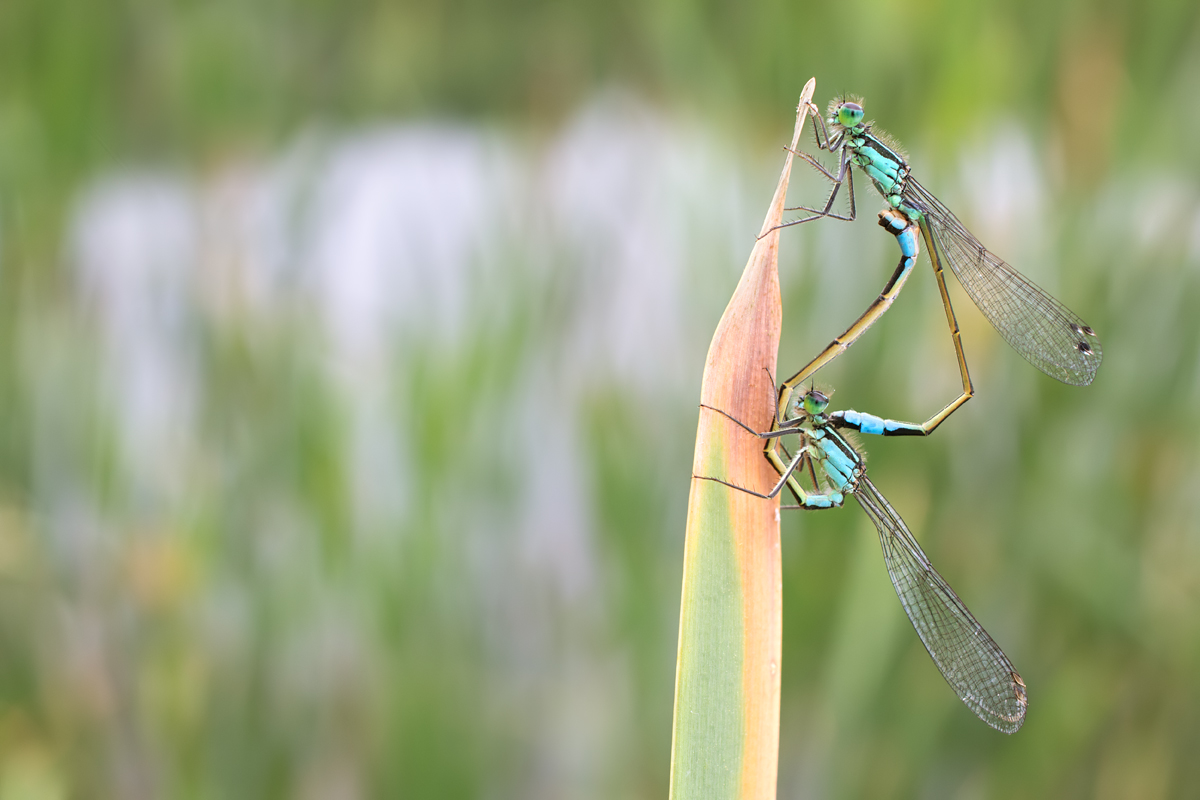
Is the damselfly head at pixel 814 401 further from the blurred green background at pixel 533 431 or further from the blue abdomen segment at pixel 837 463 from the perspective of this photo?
the blurred green background at pixel 533 431

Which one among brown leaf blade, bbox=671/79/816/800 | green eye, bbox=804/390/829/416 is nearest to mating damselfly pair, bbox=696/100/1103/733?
green eye, bbox=804/390/829/416

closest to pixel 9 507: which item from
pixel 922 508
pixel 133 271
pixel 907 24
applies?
pixel 133 271

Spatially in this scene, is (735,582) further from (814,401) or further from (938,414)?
(938,414)

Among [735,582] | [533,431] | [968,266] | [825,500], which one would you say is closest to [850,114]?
[968,266]

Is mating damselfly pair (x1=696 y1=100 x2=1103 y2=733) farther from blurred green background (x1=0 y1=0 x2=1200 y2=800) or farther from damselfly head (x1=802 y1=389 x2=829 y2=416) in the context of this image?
blurred green background (x1=0 y1=0 x2=1200 y2=800)

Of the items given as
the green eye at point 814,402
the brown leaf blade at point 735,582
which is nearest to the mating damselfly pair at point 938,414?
the green eye at point 814,402

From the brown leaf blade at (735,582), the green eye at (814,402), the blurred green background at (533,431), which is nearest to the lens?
the brown leaf blade at (735,582)
